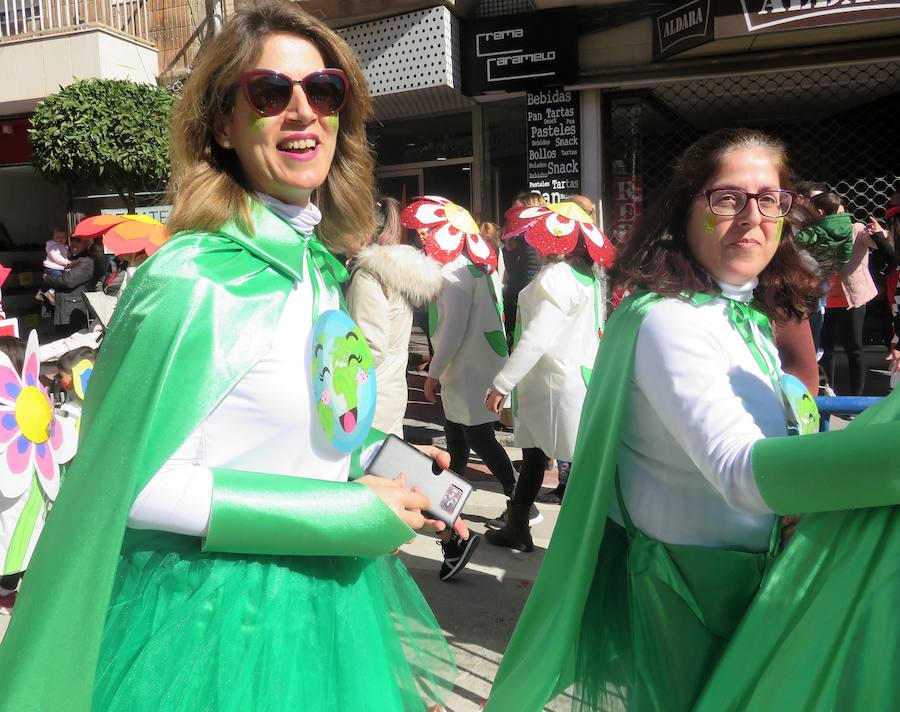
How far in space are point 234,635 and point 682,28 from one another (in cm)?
749

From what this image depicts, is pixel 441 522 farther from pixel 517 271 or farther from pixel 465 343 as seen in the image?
pixel 517 271

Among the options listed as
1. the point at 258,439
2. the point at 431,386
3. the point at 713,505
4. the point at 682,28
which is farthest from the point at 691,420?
the point at 682,28

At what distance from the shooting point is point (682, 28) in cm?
Result: 732

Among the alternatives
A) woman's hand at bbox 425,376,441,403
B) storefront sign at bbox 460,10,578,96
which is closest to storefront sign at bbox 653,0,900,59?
storefront sign at bbox 460,10,578,96

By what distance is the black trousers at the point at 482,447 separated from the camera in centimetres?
457

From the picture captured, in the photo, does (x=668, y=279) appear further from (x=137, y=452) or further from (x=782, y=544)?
(x=137, y=452)

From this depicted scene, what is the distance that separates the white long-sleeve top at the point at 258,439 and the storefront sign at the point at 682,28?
678 centimetres

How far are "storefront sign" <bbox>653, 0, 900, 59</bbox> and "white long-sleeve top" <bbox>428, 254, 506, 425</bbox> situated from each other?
3991 millimetres

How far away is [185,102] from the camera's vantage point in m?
1.47

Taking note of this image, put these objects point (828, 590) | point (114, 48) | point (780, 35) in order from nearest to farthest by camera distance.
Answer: point (828, 590), point (780, 35), point (114, 48)

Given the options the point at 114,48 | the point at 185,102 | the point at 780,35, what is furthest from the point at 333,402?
the point at 114,48

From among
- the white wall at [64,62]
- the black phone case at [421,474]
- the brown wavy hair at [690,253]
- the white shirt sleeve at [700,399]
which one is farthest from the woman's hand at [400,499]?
the white wall at [64,62]

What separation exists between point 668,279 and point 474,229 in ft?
10.1

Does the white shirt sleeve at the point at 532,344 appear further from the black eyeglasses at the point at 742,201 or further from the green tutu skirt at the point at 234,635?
the green tutu skirt at the point at 234,635
